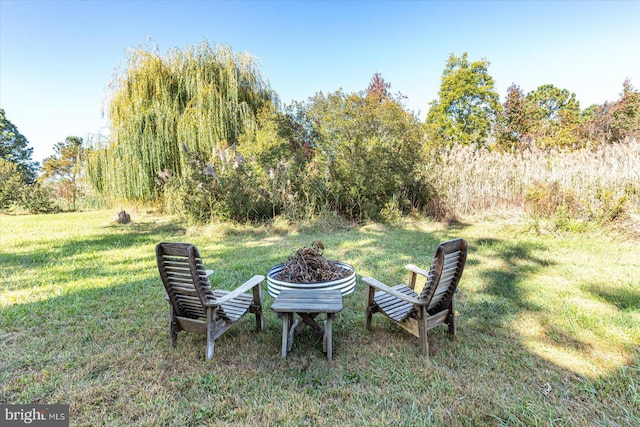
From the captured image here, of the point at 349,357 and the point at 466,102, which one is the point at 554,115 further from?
the point at 349,357

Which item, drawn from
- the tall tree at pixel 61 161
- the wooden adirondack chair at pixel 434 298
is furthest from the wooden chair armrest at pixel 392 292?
the tall tree at pixel 61 161

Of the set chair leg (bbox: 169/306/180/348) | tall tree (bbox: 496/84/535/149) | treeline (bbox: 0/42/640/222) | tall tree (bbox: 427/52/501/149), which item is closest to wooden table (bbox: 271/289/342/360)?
chair leg (bbox: 169/306/180/348)

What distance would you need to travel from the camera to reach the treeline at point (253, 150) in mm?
8242

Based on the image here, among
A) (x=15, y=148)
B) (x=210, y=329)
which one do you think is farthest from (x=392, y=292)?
(x=15, y=148)

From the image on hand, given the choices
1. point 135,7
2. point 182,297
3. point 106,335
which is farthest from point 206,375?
point 135,7

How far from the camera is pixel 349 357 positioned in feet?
7.70

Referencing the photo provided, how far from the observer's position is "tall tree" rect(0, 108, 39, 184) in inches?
1005

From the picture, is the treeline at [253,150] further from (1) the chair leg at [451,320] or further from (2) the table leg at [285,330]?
(2) the table leg at [285,330]

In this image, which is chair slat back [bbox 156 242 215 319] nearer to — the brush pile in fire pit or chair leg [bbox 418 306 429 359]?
the brush pile in fire pit

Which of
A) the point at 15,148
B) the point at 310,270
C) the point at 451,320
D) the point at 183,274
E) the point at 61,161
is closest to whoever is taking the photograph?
the point at 183,274

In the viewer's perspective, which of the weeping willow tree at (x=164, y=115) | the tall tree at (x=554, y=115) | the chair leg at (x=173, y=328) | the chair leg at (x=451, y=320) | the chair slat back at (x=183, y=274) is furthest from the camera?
the tall tree at (x=554, y=115)

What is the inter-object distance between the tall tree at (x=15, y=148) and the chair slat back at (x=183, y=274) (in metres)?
31.7

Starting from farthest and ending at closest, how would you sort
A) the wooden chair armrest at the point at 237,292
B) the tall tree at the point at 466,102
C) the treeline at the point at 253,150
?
1. the tall tree at the point at 466,102
2. the treeline at the point at 253,150
3. the wooden chair armrest at the point at 237,292

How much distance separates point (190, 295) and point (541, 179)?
852 cm
